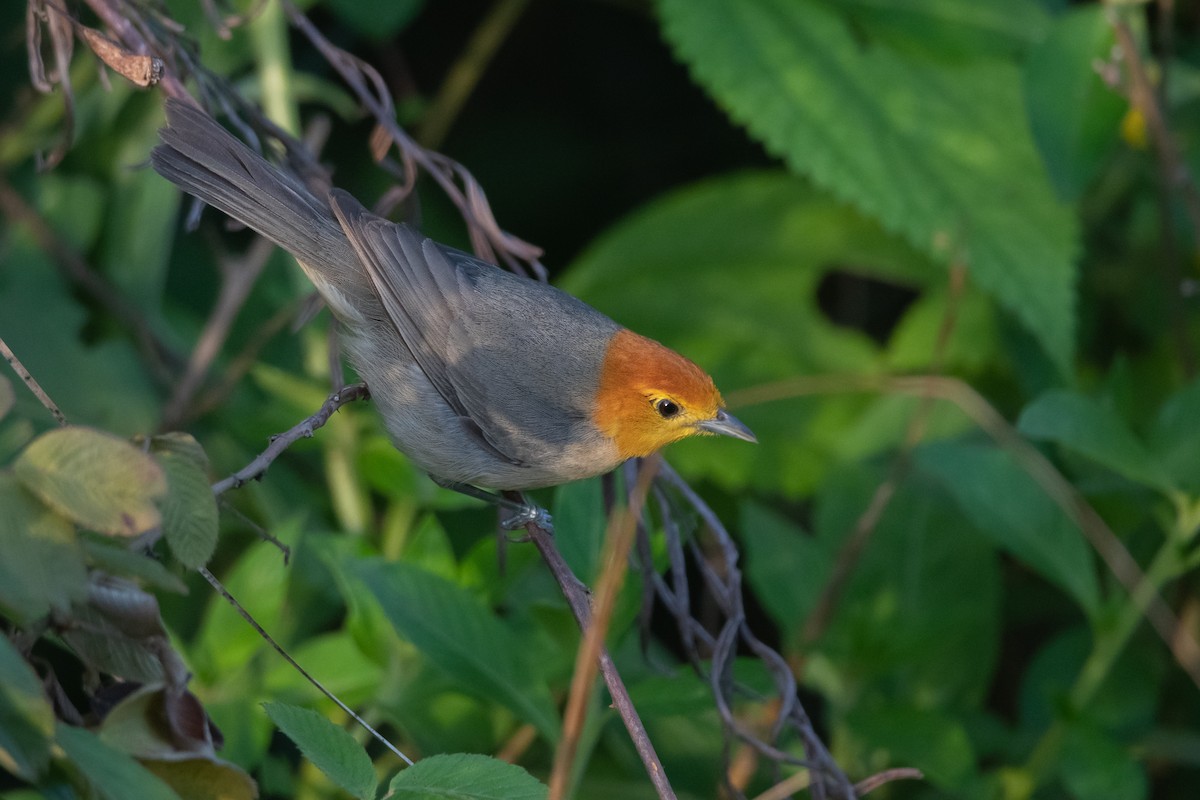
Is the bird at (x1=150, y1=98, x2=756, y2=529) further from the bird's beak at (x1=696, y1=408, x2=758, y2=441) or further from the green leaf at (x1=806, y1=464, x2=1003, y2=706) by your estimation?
the green leaf at (x1=806, y1=464, x2=1003, y2=706)

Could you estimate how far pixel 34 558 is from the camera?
1289 millimetres

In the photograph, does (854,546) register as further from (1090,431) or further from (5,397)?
(5,397)

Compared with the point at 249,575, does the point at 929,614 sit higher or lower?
lower

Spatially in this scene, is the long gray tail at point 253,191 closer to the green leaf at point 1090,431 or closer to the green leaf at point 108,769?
the green leaf at point 108,769

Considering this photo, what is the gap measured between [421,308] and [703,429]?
69 cm

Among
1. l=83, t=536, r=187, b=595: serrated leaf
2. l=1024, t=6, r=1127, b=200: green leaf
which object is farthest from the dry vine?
l=1024, t=6, r=1127, b=200: green leaf

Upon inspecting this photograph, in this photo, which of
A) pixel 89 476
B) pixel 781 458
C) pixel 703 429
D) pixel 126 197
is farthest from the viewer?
pixel 781 458

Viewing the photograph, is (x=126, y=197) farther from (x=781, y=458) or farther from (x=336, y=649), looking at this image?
(x=781, y=458)

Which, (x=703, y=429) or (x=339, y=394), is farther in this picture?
(x=703, y=429)

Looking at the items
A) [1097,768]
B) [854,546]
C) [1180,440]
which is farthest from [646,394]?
[1097,768]

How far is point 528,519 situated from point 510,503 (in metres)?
0.33

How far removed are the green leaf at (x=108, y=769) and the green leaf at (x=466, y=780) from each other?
0.32 metres

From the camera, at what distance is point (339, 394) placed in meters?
2.44

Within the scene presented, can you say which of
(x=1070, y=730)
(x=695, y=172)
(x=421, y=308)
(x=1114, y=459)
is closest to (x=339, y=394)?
(x=421, y=308)
